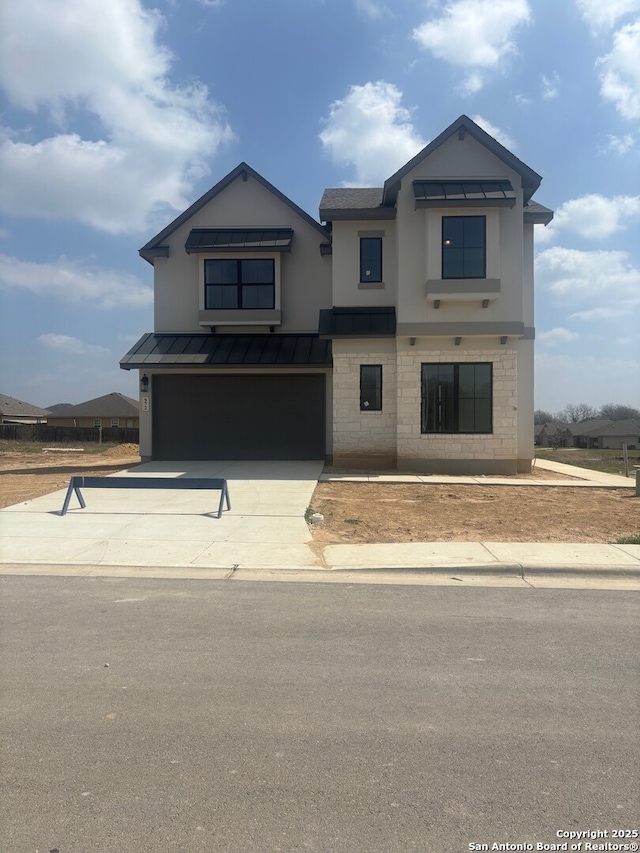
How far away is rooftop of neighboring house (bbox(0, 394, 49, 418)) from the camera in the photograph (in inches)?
2642

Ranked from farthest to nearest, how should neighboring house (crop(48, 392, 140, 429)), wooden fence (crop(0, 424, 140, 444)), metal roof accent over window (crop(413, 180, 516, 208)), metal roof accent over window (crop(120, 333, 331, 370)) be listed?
neighboring house (crop(48, 392, 140, 429)), wooden fence (crop(0, 424, 140, 444)), metal roof accent over window (crop(120, 333, 331, 370)), metal roof accent over window (crop(413, 180, 516, 208))

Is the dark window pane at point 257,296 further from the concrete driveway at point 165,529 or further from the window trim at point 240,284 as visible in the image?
the concrete driveway at point 165,529

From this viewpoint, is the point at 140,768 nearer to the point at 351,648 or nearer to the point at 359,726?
the point at 359,726

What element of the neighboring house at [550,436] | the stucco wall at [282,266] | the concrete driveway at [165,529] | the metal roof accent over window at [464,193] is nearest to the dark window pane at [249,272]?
the stucco wall at [282,266]

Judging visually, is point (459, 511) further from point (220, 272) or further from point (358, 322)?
point (220, 272)

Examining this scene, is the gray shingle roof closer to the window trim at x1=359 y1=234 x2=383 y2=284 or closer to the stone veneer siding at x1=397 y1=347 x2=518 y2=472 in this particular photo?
the window trim at x1=359 y1=234 x2=383 y2=284

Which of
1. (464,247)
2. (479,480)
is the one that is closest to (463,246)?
(464,247)

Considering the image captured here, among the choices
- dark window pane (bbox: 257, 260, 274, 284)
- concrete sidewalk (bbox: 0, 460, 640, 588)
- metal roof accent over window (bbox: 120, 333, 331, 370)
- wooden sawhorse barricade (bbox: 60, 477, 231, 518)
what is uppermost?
dark window pane (bbox: 257, 260, 274, 284)

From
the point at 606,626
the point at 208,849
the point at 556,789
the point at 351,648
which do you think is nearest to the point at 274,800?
the point at 208,849

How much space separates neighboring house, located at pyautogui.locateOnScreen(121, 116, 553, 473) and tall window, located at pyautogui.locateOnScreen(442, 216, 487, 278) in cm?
4

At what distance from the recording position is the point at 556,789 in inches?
116

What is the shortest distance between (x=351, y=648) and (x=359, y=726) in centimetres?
120

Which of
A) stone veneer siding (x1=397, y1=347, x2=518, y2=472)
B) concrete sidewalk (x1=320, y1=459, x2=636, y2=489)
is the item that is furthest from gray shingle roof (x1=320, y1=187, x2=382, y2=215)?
concrete sidewalk (x1=320, y1=459, x2=636, y2=489)

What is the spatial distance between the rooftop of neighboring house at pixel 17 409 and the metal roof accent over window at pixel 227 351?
54.5 metres
